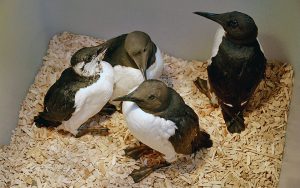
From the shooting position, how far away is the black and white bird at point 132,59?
2.21 m

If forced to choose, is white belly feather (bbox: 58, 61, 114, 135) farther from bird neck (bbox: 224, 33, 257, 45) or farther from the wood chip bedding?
bird neck (bbox: 224, 33, 257, 45)

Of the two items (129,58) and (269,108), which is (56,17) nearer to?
(129,58)

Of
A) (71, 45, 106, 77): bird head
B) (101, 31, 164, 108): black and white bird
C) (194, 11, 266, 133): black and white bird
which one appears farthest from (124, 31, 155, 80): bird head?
(194, 11, 266, 133): black and white bird

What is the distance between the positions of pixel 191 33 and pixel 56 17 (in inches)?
28.7

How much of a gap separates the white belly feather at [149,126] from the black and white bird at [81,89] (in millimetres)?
181

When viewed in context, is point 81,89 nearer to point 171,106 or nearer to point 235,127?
point 171,106

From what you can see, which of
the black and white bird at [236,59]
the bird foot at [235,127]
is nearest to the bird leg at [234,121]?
the bird foot at [235,127]

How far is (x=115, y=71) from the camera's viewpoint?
7.50 ft

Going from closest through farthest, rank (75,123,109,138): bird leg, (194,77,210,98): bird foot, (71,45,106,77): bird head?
(71,45,106,77): bird head
(75,123,109,138): bird leg
(194,77,210,98): bird foot

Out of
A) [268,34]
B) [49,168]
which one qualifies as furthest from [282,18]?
[49,168]

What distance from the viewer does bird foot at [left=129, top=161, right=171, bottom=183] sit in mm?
2206

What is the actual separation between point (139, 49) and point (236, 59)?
43 centimetres

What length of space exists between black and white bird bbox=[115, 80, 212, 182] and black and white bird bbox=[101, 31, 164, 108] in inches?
7.8

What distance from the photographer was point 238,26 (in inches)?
85.3
